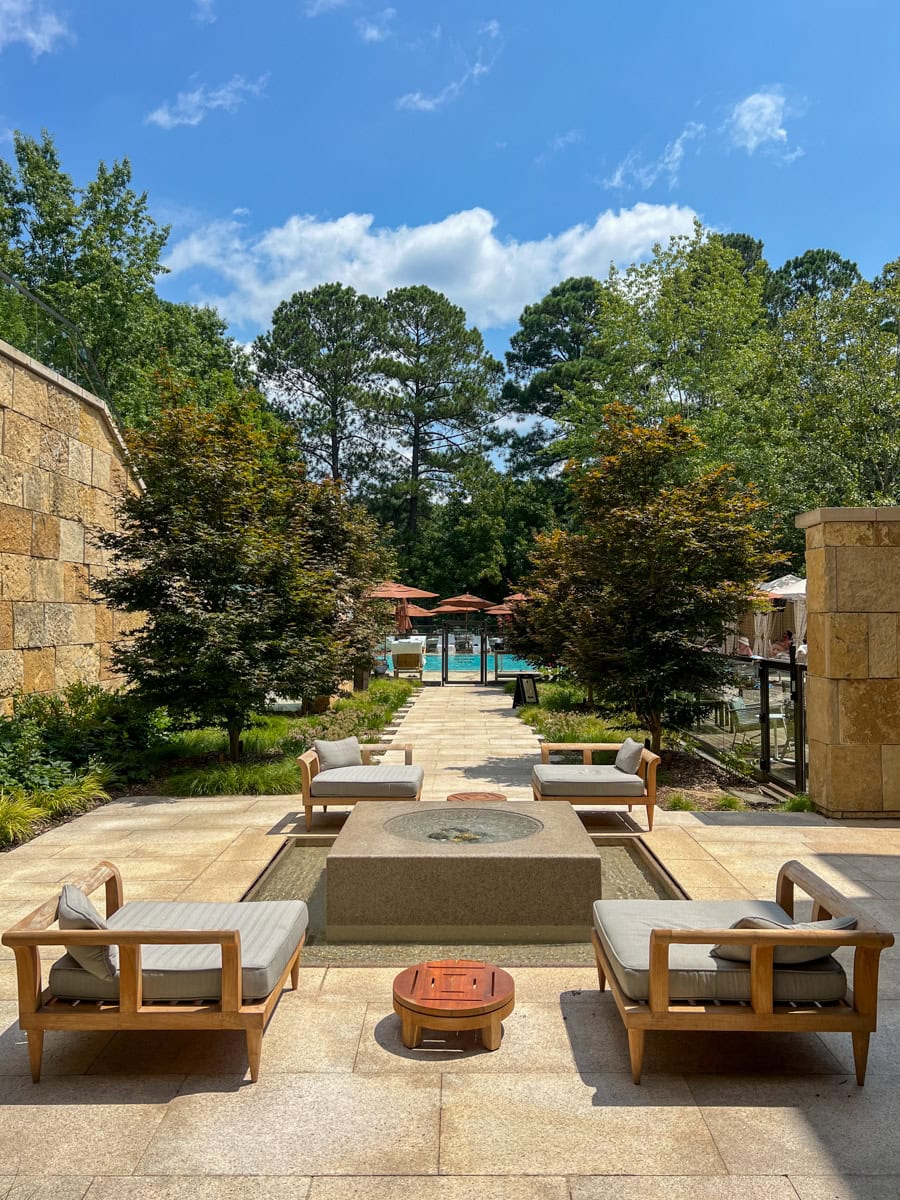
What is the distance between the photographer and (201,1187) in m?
2.79

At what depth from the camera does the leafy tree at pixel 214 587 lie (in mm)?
9906

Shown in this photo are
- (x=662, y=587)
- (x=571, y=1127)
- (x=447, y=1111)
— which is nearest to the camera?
(x=571, y=1127)

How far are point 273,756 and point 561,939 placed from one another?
647 cm

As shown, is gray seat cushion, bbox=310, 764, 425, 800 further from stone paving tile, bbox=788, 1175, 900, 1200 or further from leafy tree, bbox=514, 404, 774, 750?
stone paving tile, bbox=788, 1175, 900, 1200

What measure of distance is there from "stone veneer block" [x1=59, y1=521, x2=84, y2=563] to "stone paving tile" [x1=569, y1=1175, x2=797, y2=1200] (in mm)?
10571

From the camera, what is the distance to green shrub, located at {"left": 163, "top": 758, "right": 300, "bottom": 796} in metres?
9.27

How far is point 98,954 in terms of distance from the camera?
11.4ft

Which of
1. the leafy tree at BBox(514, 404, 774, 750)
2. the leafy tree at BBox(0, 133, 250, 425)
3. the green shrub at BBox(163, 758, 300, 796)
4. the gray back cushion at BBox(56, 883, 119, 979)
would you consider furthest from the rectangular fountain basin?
the leafy tree at BBox(0, 133, 250, 425)

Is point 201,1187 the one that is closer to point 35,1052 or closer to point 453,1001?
point 35,1052

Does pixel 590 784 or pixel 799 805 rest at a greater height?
pixel 590 784

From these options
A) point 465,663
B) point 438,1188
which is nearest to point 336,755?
point 438,1188

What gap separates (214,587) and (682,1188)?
8492 millimetres

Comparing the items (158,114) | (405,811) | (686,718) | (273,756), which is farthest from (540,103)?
(405,811)

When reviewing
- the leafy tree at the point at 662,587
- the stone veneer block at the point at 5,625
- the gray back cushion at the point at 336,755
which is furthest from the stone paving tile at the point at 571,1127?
the stone veneer block at the point at 5,625
